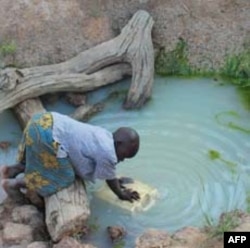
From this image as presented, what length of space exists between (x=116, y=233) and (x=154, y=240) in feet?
1.71

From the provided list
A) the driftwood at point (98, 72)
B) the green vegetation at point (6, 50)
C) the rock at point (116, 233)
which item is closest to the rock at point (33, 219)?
the rock at point (116, 233)

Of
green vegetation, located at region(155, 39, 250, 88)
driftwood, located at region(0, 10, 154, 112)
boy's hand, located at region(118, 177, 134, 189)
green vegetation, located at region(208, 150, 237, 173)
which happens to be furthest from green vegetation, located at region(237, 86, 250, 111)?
boy's hand, located at region(118, 177, 134, 189)

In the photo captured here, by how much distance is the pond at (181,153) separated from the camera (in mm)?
5582

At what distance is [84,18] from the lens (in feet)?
22.8

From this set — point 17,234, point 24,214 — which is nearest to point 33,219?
point 24,214

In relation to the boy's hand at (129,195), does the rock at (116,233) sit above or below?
below

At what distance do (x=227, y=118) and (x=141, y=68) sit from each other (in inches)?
31.4

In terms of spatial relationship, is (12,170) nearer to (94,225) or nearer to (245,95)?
(94,225)

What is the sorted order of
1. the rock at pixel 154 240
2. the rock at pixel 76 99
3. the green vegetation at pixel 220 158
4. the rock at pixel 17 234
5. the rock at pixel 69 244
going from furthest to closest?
the rock at pixel 76 99 < the green vegetation at pixel 220 158 < the rock at pixel 17 234 < the rock at pixel 69 244 < the rock at pixel 154 240

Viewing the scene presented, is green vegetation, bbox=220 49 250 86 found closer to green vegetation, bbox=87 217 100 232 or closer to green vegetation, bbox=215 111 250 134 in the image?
green vegetation, bbox=215 111 250 134

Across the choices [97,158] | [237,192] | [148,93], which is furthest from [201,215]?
[148,93]

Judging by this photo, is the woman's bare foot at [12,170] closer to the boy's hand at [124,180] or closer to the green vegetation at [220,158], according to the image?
the boy's hand at [124,180]

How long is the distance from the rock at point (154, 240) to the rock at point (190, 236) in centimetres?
7

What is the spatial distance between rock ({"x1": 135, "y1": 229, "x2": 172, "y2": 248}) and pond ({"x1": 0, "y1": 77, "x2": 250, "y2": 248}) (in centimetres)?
40
